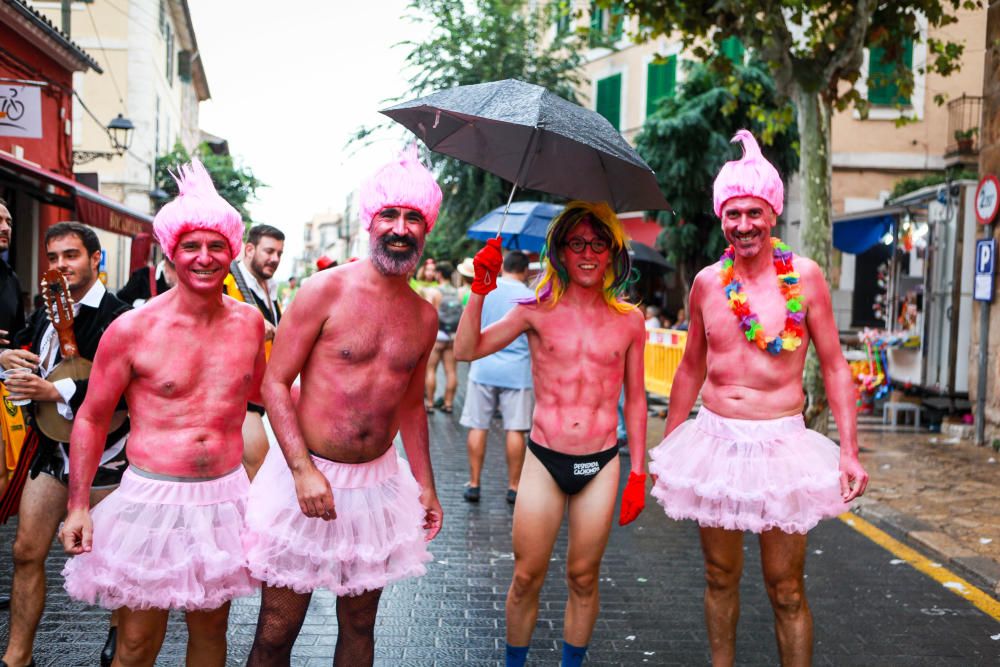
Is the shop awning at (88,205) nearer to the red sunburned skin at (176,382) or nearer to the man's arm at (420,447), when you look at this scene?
the red sunburned skin at (176,382)

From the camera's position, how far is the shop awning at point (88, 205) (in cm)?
1137

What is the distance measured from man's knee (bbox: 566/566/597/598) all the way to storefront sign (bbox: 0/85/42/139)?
29.3 ft

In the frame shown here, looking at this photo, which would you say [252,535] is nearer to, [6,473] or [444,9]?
[6,473]

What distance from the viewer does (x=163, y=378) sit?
3279 mm

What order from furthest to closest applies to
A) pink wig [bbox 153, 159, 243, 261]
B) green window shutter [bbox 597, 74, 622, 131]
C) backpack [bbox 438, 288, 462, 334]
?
green window shutter [bbox 597, 74, 622, 131], backpack [bbox 438, 288, 462, 334], pink wig [bbox 153, 159, 243, 261]

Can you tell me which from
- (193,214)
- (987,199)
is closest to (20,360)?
(193,214)

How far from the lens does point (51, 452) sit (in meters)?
4.04

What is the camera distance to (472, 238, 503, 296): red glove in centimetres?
360

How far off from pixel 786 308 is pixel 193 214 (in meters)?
2.36

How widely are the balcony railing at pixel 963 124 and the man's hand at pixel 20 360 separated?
19495 millimetres

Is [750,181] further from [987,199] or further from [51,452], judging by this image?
[987,199]

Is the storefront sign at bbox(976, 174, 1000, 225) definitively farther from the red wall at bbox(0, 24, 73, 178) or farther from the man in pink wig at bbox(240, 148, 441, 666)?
the red wall at bbox(0, 24, 73, 178)

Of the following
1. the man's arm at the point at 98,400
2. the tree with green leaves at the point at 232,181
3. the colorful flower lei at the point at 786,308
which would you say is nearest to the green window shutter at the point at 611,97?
Answer: the tree with green leaves at the point at 232,181

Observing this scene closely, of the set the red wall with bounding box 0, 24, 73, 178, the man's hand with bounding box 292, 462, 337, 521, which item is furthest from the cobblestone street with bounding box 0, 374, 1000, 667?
the red wall with bounding box 0, 24, 73, 178
